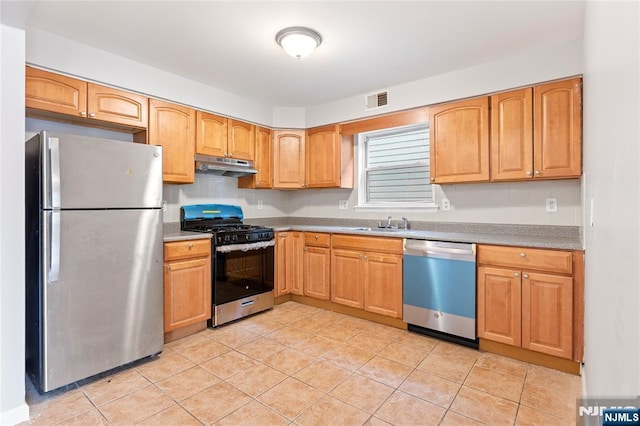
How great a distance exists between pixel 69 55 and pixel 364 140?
296 centimetres

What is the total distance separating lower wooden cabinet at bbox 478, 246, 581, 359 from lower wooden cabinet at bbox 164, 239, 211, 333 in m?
2.38

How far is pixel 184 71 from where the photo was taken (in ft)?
10.2

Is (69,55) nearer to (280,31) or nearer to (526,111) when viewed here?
(280,31)

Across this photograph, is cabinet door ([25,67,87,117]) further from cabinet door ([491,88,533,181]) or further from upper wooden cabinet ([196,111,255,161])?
cabinet door ([491,88,533,181])

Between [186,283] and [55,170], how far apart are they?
4.37ft

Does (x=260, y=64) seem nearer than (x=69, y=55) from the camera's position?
No

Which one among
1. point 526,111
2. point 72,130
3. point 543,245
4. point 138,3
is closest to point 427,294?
point 543,245

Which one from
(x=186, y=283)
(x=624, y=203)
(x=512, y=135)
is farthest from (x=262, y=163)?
(x=624, y=203)

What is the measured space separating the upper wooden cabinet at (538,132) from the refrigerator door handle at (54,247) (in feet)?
10.7

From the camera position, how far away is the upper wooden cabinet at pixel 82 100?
235cm

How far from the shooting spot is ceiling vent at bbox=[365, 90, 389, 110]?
11.5 ft

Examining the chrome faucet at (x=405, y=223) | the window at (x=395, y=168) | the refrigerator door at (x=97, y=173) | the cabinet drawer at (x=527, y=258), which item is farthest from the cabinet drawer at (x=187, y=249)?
the cabinet drawer at (x=527, y=258)

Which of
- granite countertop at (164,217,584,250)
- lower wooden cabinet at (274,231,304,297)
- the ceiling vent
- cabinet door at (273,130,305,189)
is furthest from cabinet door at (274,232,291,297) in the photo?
the ceiling vent

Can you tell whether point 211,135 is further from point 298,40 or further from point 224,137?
point 298,40
